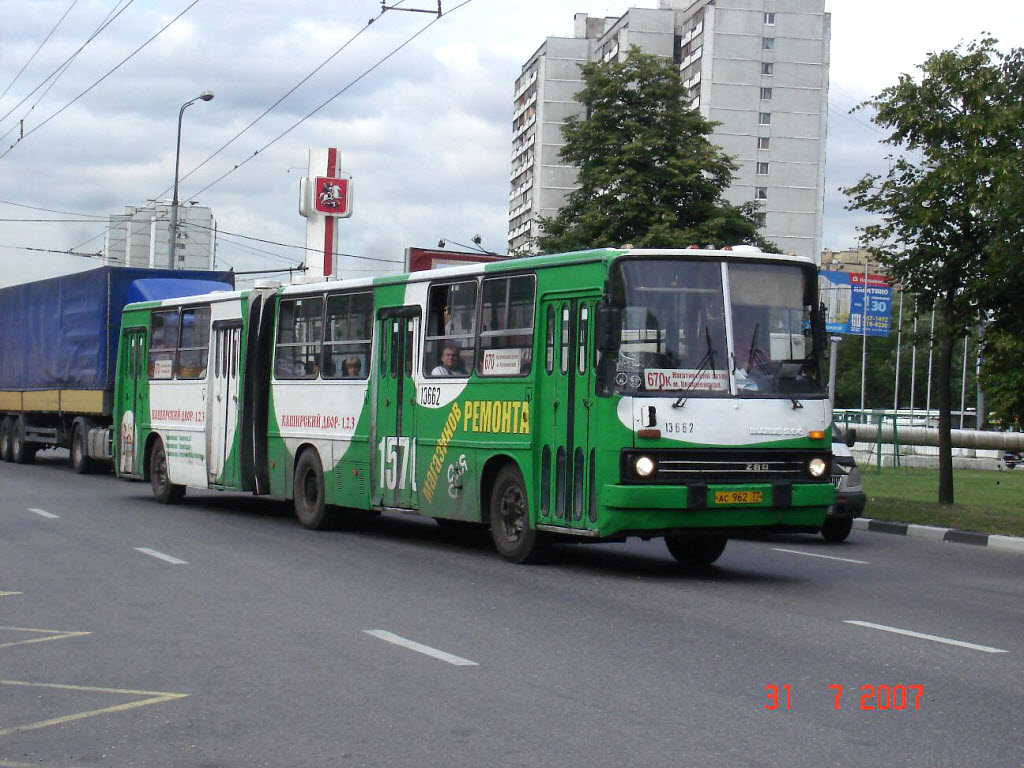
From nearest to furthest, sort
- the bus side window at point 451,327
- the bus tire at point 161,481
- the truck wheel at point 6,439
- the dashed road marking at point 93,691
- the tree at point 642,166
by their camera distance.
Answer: the dashed road marking at point 93,691
the bus side window at point 451,327
the bus tire at point 161,481
the tree at point 642,166
the truck wheel at point 6,439

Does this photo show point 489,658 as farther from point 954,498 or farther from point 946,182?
point 954,498

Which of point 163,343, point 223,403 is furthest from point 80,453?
point 223,403

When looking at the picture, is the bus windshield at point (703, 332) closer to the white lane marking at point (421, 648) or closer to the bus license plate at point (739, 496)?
the bus license plate at point (739, 496)

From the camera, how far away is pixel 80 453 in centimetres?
3041

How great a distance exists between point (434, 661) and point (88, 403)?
73.5ft

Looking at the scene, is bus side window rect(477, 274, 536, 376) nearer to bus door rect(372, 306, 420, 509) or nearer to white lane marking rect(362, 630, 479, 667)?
bus door rect(372, 306, 420, 509)

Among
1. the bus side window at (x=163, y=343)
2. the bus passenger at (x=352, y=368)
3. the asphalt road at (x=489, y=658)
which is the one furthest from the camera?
the bus side window at (x=163, y=343)

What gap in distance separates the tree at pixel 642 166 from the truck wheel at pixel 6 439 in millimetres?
13571

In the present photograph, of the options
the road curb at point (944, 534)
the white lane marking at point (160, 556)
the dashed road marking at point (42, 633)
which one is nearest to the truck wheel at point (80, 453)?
the white lane marking at point (160, 556)

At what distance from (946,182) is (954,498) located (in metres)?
8.43

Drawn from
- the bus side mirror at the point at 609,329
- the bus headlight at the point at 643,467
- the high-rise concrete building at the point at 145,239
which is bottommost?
the bus headlight at the point at 643,467

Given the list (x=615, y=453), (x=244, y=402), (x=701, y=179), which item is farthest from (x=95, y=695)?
(x=701, y=179)

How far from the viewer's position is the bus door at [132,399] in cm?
2317
